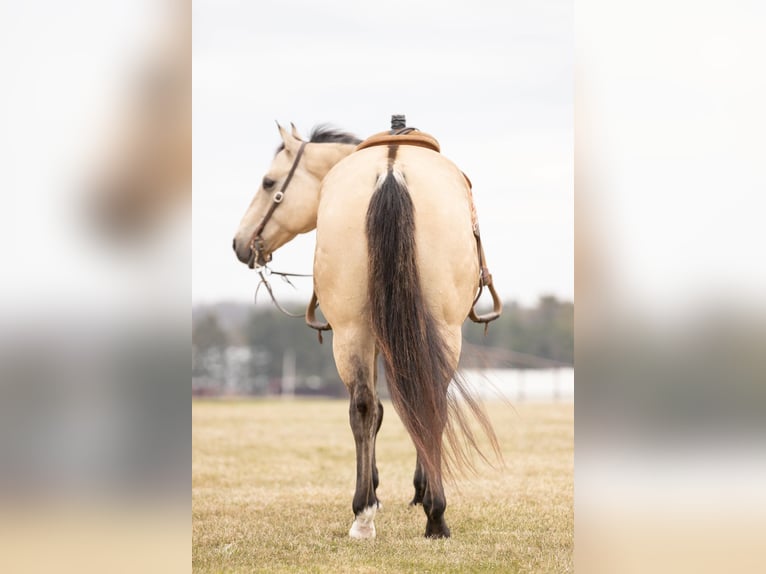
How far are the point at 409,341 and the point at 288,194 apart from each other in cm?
210

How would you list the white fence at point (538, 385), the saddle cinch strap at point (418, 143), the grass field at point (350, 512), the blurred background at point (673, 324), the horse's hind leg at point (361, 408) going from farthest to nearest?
1. the white fence at point (538, 385)
2. the saddle cinch strap at point (418, 143)
3. the horse's hind leg at point (361, 408)
4. the grass field at point (350, 512)
5. the blurred background at point (673, 324)

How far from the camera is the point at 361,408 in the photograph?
15.7ft

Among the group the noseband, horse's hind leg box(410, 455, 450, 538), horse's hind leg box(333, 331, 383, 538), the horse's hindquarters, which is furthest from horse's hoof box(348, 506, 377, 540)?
the noseband

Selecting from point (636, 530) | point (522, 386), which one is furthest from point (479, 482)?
point (522, 386)

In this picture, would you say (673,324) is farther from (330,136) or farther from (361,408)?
(330,136)

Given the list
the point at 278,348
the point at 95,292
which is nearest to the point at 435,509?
the point at 95,292

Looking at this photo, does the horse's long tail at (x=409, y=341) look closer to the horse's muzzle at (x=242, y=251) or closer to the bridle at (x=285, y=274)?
the bridle at (x=285, y=274)

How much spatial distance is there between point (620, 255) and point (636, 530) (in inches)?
26.7

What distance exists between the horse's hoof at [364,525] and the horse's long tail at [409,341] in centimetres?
66

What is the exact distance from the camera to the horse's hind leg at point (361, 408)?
4723 mm

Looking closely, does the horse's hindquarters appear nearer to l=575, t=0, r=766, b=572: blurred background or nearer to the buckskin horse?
the buckskin horse

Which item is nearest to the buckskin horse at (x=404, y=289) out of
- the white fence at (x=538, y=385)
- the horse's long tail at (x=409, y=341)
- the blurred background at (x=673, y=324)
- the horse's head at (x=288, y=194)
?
the horse's long tail at (x=409, y=341)

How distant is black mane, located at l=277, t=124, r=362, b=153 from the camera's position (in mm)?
6246

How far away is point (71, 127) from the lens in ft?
7.11
